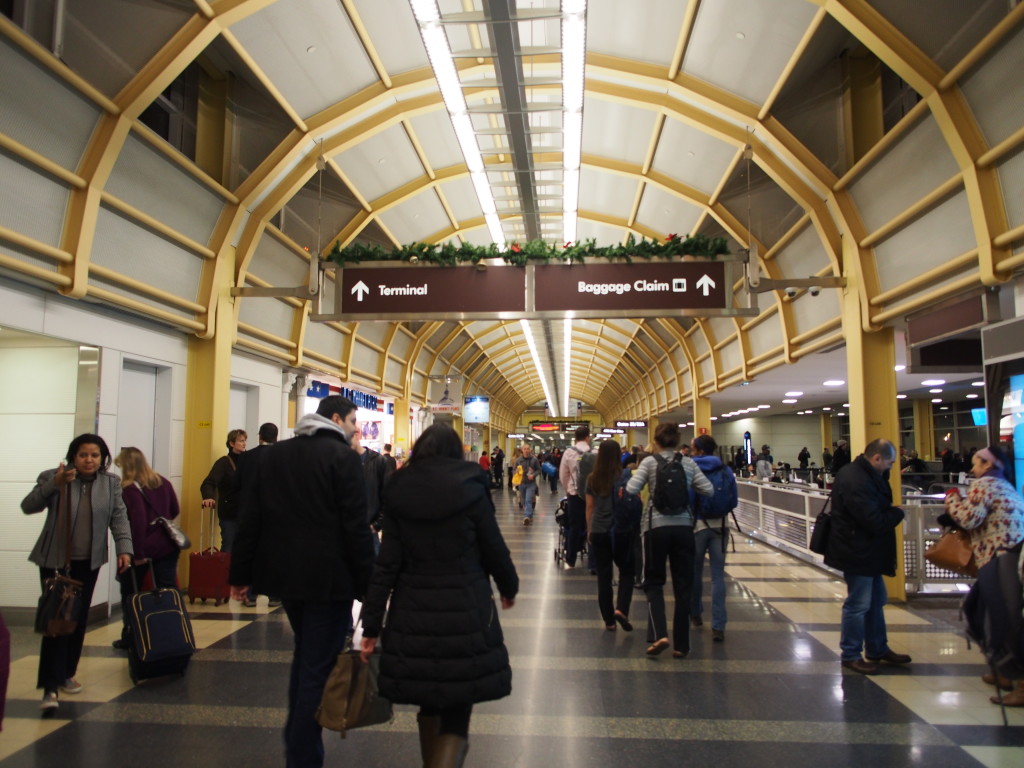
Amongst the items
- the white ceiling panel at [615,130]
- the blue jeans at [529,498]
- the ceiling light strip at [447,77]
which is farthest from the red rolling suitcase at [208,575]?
the blue jeans at [529,498]

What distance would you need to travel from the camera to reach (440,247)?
7.59 meters

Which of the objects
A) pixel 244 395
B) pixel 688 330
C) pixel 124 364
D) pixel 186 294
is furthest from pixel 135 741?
pixel 688 330

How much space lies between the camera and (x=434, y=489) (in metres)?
2.79

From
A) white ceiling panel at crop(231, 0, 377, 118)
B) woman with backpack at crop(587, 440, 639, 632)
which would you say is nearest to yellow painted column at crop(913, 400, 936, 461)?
woman with backpack at crop(587, 440, 639, 632)

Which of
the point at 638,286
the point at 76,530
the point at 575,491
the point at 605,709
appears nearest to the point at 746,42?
the point at 638,286

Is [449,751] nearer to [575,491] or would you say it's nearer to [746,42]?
[575,491]

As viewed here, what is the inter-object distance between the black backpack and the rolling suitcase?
3408 mm

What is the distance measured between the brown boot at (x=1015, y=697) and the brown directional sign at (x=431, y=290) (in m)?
4.98

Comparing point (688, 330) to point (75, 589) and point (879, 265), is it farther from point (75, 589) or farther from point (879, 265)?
point (75, 589)

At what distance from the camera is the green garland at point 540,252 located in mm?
7176

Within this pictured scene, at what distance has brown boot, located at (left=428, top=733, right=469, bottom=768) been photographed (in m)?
2.71

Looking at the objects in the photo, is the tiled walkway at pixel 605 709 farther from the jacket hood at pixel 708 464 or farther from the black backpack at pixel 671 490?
the jacket hood at pixel 708 464

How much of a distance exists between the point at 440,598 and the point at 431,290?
5.05 m

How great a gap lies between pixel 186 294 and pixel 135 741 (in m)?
5.26
